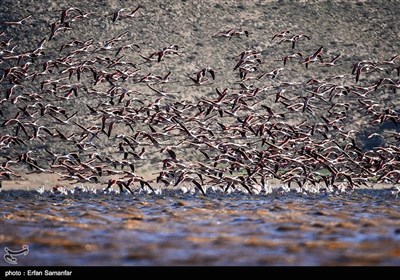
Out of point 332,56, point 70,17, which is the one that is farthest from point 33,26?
point 332,56

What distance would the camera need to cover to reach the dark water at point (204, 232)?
19641 millimetres

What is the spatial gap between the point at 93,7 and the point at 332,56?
59.1 feet

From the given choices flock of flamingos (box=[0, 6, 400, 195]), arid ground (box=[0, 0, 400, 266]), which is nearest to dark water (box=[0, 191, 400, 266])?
arid ground (box=[0, 0, 400, 266])

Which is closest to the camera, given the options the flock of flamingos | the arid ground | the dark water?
the dark water

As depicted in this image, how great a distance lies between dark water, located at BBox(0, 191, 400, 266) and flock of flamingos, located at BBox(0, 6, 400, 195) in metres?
7.83

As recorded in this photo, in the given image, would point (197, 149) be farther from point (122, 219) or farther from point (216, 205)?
point (122, 219)

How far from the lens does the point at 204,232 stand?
24.5m

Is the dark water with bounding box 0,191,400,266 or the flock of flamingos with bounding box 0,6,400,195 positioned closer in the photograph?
the dark water with bounding box 0,191,400,266

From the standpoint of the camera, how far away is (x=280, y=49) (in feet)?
220

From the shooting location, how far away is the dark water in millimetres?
19641

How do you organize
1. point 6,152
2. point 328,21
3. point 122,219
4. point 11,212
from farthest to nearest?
point 328,21 < point 6,152 < point 11,212 < point 122,219

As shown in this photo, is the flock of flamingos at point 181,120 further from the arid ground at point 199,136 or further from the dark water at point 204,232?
the dark water at point 204,232

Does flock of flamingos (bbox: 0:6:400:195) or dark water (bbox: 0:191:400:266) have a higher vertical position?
flock of flamingos (bbox: 0:6:400:195)

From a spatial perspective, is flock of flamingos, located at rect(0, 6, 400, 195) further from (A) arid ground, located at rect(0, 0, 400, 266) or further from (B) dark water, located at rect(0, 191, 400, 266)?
(B) dark water, located at rect(0, 191, 400, 266)
